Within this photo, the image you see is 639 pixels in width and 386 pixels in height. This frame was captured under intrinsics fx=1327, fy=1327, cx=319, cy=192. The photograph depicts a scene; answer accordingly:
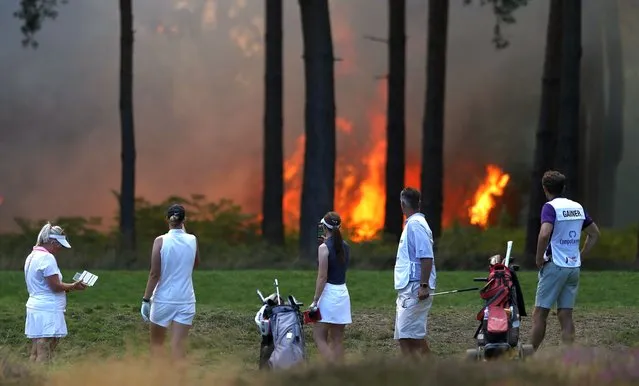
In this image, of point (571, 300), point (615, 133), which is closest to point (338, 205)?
point (615, 133)

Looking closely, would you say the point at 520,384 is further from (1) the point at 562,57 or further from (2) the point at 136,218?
(2) the point at 136,218

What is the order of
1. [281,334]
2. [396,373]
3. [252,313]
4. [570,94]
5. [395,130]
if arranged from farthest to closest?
1. [395,130]
2. [570,94]
3. [252,313]
4. [281,334]
5. [396,373]

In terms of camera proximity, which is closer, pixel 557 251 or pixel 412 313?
pixel 412 313

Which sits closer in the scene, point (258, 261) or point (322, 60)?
point (322, 60)

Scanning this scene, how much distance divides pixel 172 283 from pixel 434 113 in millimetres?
20723

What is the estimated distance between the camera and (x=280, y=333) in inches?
536

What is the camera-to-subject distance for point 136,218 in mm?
36906

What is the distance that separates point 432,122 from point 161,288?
20.7 metres

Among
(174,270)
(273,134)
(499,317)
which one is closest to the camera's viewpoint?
(174,270)

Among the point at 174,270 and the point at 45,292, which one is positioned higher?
the point at 174,270

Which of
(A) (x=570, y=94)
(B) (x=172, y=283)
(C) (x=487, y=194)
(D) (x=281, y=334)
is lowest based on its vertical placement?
(D) (x=281, y=334)

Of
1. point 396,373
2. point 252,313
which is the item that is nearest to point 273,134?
point 252,313

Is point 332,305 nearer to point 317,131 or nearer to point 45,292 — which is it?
point 45,292

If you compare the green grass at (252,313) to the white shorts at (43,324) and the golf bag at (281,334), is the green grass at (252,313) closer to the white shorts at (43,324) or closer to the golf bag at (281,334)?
the white shorts at (43,324)
